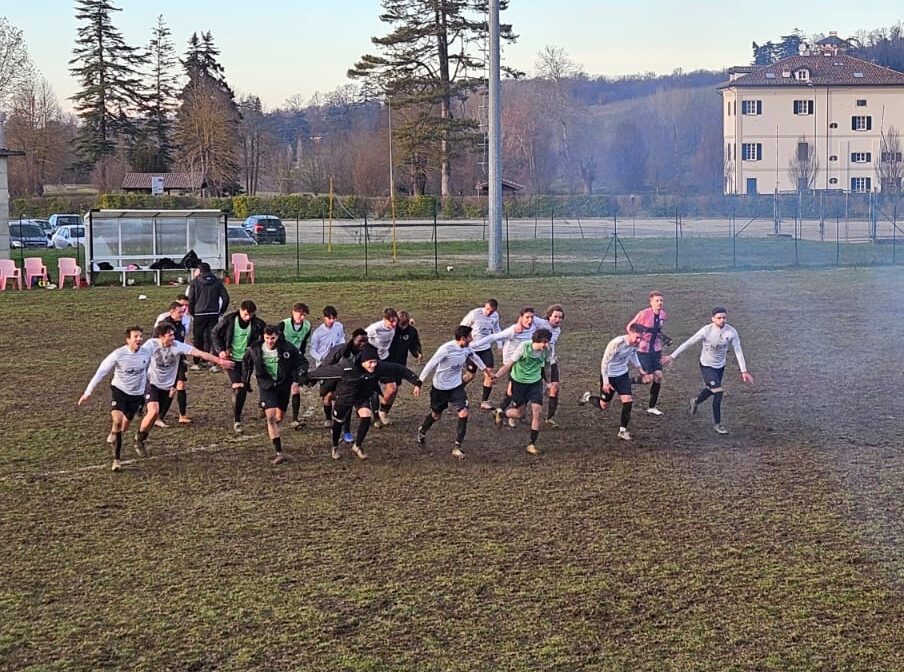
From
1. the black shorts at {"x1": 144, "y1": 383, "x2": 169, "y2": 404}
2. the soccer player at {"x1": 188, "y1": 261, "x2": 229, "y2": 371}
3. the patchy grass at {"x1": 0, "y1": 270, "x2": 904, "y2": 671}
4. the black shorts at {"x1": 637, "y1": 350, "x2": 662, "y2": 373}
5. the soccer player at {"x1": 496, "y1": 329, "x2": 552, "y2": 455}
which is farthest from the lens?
the soccer player at {"x1": 188, "y1": 261, "x2": 229, "y2": 371}

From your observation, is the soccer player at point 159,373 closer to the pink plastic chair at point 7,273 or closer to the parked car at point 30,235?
the pink plastic chair at point 7,273

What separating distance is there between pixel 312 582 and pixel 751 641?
3.64 metres

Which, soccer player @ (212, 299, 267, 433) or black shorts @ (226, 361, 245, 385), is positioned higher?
soccer player @ (212, 299, 267, 433)

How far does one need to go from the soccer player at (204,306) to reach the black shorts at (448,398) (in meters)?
6.35

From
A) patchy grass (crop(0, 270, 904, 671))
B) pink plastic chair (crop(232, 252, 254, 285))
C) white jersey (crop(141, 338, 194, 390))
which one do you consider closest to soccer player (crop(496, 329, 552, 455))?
patchy grass (crop(0, 270, 904, 671))

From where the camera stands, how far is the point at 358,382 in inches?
540

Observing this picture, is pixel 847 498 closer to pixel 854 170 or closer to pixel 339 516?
pixel 339 516

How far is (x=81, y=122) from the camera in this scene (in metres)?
93.8

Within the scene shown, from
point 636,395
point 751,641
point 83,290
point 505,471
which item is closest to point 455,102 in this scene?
point 83,290

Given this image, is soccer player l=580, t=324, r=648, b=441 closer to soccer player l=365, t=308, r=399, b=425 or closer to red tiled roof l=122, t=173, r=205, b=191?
soccer player l=365, t=308, r=399, b=425

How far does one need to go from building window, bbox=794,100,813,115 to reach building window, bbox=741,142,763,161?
3.68 meters

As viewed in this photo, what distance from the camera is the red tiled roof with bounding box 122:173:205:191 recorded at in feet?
273

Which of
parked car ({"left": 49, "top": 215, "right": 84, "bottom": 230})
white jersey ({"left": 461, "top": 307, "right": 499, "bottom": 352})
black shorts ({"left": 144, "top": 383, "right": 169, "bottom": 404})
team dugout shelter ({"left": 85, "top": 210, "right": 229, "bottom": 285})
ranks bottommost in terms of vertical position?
black shorts ({"left": 144, "top": 383, "right": 169, "bottom": 404})

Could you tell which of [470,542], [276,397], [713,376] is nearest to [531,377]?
[713,376]
